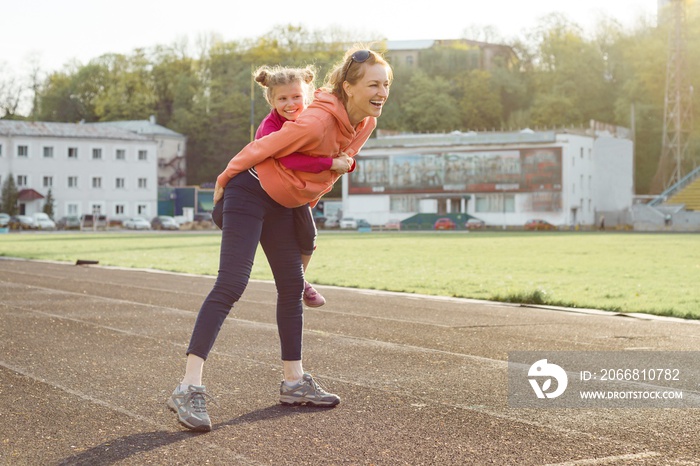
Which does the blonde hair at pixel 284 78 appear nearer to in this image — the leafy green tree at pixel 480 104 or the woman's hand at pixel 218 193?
the woman's hand at pixel 218 193

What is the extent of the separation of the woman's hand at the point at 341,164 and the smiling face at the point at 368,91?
0.25 meters

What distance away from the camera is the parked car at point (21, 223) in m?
80.3

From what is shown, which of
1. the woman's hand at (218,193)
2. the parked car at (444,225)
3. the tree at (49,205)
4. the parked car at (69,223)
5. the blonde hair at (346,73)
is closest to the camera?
the blonde hair at (346,73)

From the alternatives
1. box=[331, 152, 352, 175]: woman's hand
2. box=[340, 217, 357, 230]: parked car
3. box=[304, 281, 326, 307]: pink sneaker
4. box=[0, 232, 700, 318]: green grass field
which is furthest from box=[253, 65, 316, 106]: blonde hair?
box=[340, 217, 357, 230]: parked car

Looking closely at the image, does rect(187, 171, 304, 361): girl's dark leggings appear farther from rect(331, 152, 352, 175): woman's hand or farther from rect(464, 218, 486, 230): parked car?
rect(464, 218, 486, 230): parked car

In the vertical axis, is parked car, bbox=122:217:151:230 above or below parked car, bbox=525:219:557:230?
below

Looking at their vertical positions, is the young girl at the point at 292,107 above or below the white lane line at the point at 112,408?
above

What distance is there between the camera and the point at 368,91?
18.2 ft

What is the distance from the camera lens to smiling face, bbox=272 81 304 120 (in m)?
5.77

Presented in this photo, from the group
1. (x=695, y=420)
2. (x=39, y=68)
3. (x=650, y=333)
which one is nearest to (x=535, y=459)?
(x=695, y=420)

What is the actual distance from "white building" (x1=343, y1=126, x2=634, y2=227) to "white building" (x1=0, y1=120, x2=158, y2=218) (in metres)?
19.9

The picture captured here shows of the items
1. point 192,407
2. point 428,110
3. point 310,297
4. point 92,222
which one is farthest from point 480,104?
point 192,407

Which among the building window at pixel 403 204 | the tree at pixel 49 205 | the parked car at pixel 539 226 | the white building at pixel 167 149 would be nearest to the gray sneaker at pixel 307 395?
the parked car at pixel 539 226

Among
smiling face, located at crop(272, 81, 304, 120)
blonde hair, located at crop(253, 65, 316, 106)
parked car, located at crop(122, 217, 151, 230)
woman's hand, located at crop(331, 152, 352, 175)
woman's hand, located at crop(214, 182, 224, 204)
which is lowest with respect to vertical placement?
parked car, located at crop(122, 217, 151, 230)
